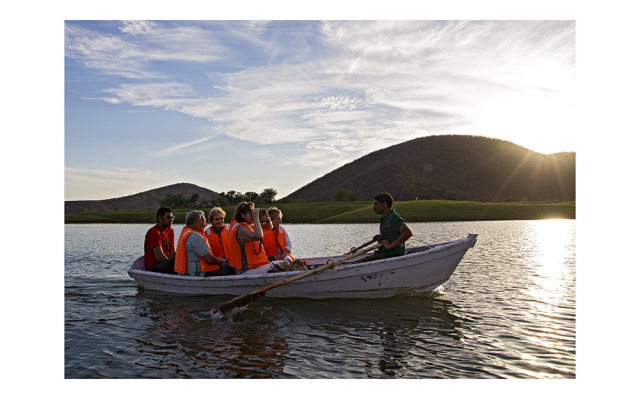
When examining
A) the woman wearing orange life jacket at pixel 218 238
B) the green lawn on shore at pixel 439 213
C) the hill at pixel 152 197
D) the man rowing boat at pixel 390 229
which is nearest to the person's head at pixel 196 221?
the woman wearing orange life jacket at pixel 218 238

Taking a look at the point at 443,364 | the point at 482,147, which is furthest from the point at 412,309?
the point at 482,147

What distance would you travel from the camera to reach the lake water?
23.0ft

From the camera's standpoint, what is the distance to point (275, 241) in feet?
44.2

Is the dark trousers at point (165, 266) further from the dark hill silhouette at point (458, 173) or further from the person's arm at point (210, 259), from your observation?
the dark hill silhouette at point (458, 173)

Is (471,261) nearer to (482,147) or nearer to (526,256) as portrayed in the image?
(526,256)

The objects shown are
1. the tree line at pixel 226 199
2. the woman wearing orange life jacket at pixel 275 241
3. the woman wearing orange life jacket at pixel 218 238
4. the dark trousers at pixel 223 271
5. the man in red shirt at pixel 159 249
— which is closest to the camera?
the dark trousers at pixel 223 271

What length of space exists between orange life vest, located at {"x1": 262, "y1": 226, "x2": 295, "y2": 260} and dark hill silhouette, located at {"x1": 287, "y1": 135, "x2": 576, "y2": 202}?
4452 inches

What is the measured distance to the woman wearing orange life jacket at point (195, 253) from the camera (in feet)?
37.3

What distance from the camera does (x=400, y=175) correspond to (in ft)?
490

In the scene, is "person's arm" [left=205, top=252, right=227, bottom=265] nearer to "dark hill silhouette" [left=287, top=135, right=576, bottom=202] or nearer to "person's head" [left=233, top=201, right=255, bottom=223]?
"person's head" [left=233, top=201, right=255, bottom=223]

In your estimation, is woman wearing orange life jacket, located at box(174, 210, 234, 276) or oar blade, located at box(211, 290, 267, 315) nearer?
oar blade, located at box(211, 290, 267, 315)

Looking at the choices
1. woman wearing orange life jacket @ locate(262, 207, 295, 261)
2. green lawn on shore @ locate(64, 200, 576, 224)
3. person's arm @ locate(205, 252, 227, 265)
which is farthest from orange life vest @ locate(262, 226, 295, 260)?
green lawn on shore @ locate(64, 200, 576, 224)

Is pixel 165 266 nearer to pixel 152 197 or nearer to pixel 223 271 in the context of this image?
pixel 223 271

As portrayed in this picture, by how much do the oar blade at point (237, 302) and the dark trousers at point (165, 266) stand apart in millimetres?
3278
